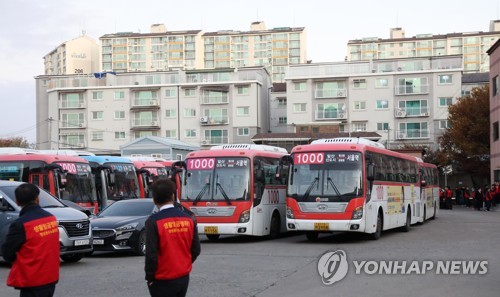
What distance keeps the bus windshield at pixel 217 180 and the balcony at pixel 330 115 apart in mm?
62212

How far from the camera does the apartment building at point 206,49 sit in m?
162

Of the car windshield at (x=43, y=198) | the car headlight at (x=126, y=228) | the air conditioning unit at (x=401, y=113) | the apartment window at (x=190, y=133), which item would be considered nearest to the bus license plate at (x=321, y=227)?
the car headlight at (x=126, y=228)

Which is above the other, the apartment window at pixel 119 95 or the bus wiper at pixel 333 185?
the apartment window at pixel 119 95

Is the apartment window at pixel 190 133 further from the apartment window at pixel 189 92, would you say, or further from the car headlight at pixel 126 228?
the car headlight at pixel 126 228

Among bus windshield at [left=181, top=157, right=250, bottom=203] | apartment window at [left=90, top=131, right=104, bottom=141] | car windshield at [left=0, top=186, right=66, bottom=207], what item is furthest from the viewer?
apartment window at [left=90, top=131, right=104, bottom=141]

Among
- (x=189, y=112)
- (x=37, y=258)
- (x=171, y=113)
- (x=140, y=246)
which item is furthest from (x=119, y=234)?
(x=171, y=113)

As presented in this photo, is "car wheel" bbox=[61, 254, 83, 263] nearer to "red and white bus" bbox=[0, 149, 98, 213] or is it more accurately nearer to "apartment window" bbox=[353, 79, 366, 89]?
"red and white bus" bbox=[0, 149, 98, 213]

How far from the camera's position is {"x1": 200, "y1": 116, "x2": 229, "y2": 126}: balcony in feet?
287

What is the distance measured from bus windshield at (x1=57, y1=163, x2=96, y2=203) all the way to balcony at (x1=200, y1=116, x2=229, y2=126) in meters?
58.7

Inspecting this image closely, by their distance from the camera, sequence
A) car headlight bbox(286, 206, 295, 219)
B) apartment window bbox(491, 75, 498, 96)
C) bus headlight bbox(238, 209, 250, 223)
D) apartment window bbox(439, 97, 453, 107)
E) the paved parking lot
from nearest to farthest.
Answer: the paved parking lot < car headlight bbox(286, 206, 295, 219) < bus headlight bbox(238, 209, 250, 223) < apartment window bbox(491, 75, 498, 96) < apartment window bbox(439, 97, 453, 107)

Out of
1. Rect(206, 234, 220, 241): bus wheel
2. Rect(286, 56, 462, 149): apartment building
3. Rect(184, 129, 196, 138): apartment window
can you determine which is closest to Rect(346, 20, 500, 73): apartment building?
Rect(286, 56, 462, 149): apartment building

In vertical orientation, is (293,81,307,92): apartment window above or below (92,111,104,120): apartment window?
above

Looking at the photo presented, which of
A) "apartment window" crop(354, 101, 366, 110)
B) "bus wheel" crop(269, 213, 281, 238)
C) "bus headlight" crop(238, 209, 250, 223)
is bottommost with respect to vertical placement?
"bus wheel" crop(269, 213, 281, 238)

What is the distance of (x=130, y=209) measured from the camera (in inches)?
762
